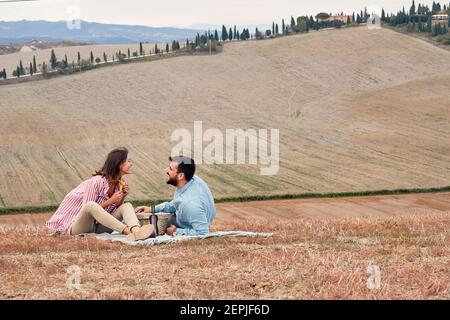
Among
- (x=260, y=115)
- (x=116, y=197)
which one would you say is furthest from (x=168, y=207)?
(x=260, y=115)

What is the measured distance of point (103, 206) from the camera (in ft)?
40.2

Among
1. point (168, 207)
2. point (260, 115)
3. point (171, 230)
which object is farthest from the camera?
point (260, 115)

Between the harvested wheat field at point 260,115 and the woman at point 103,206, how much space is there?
34401 millimetres

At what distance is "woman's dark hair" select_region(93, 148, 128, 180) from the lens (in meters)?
12.3

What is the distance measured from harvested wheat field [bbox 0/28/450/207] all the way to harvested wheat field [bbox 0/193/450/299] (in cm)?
3552

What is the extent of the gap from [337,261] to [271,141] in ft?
180

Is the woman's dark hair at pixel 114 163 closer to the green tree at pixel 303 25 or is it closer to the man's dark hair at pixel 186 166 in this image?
the man's dark hair at pixel 186 166

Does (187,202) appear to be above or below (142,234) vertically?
above

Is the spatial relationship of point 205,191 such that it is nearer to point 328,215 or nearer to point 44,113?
point 328,215

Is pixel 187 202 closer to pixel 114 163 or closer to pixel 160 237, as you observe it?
pixel 160 237

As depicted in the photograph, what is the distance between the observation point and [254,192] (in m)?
48.4

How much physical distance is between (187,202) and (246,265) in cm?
319
